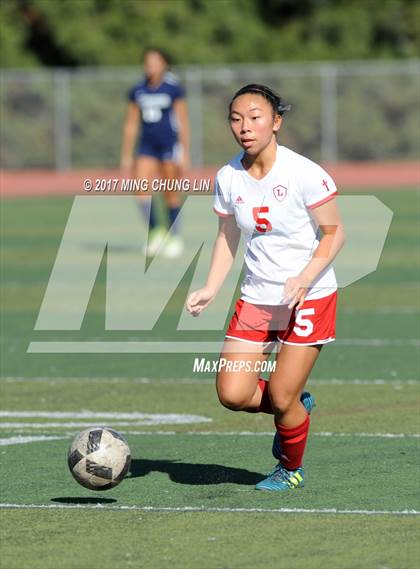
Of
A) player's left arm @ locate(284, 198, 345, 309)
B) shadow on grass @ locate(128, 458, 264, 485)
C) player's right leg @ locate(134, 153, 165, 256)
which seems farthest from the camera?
player's right leg @ locate(134, 153, 165, 256)

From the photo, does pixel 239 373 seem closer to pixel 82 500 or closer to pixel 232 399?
pixel 232 399

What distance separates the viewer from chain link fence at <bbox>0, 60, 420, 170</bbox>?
Answer: 36281mm

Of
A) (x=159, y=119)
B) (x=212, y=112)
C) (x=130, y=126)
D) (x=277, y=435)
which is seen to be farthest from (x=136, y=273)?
(x=212, y=112)

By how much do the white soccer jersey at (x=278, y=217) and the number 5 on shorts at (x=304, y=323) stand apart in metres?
0.08

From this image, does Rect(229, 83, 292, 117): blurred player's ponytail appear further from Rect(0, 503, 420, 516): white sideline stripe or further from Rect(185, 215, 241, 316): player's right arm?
Rect(0, 503, 420, 516): white sideline stripe

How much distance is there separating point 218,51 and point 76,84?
5.77 m

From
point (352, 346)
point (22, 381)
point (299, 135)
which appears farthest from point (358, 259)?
point (299, 135)

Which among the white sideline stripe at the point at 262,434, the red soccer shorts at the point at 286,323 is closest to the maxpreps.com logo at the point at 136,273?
the red soccer shorts at the point at 286,323

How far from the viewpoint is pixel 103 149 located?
36875 millimetres

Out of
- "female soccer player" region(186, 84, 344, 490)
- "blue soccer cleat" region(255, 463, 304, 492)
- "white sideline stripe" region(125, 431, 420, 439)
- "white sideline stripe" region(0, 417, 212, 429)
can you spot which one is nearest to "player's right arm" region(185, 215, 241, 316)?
"female soccer player" region(186, 84, 344, 490)

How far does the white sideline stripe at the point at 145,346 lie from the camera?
1202cm

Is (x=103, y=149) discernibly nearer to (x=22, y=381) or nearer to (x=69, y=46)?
(x=69, y=46)

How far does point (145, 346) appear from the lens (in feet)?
40.2

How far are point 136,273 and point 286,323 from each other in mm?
10305
